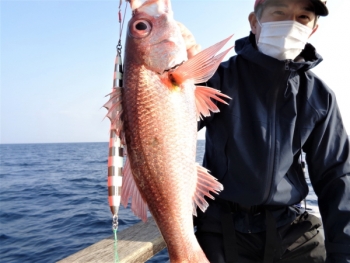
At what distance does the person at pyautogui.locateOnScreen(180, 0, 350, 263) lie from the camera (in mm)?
2365

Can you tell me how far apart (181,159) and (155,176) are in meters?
0.17

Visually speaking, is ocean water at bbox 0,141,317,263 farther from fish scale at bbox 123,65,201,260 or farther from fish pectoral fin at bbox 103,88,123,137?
fish pectoral fin at bbox 103,88,123,137

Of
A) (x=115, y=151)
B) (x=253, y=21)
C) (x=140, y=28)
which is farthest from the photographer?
(x=253, y=21)

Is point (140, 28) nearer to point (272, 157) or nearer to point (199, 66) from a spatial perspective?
point (199, 66)

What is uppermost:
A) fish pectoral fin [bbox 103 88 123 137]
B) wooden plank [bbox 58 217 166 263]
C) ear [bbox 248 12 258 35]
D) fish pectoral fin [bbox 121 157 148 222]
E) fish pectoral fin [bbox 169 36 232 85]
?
ear [bbox 248 12 258 35]

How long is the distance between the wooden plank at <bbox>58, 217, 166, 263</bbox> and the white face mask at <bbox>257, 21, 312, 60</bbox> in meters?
1.93

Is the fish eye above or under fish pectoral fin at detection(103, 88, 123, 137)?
above

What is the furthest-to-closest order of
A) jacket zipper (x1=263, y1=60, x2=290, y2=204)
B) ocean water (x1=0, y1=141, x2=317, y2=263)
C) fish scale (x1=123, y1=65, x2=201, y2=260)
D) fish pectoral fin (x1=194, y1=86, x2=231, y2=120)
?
ocean water (x1=0, y1=141, x2=317, y2=263) < jacket zipper (x1=263, y1=60, x2=290, y2=204) < fish pectoral fin (x1=194, y1=86, x2=231, y2=120) < fish scale (x1=123, y1=65, x2=201, y2=260)

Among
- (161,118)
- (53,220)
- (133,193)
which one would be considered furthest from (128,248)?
(53,220)

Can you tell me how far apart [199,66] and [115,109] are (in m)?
0.51

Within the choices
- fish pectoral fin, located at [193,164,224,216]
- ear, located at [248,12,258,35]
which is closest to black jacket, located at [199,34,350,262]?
ear, located at [248,12,258,35]

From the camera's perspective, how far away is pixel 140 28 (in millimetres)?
1691

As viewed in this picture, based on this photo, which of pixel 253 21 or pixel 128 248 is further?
pixel 253 21

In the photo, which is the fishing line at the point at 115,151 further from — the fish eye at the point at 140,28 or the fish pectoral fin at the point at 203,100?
the fish pectoral fin at the point at 203,100
